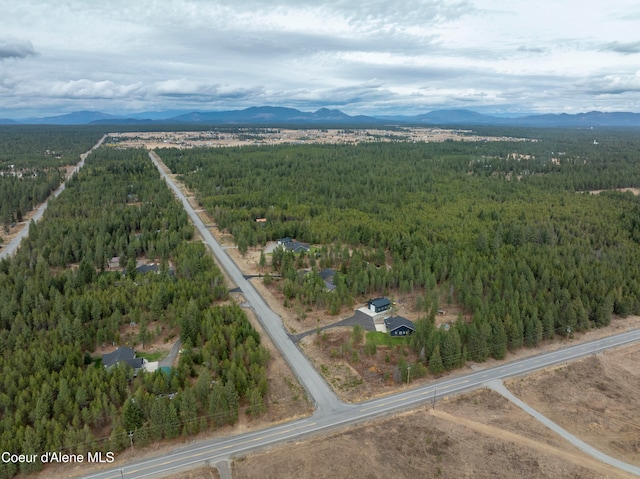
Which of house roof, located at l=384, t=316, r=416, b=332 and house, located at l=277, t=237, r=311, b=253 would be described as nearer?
house roof, located at l=384, t=316, r=416, b=332

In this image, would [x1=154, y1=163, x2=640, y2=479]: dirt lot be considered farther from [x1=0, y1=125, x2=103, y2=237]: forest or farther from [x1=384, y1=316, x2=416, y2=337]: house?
[x1=0, y1=125, x2=103, y2=237]: forest

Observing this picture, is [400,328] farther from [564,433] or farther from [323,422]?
[564,433]

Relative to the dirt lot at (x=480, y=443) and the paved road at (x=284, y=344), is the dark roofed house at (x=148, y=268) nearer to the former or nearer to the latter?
the paved road at (x=284, y=344)

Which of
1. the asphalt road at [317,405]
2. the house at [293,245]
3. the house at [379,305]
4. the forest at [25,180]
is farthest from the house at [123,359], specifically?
the forest at [25,180]

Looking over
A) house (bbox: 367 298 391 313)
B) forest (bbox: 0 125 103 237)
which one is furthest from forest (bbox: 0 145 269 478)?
forest (bbox: 0 125 103 237)

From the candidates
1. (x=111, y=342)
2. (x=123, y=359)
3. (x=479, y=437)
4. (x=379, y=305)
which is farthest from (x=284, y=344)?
(x=479, y=437)

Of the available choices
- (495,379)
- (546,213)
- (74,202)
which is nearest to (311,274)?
(495,379)
